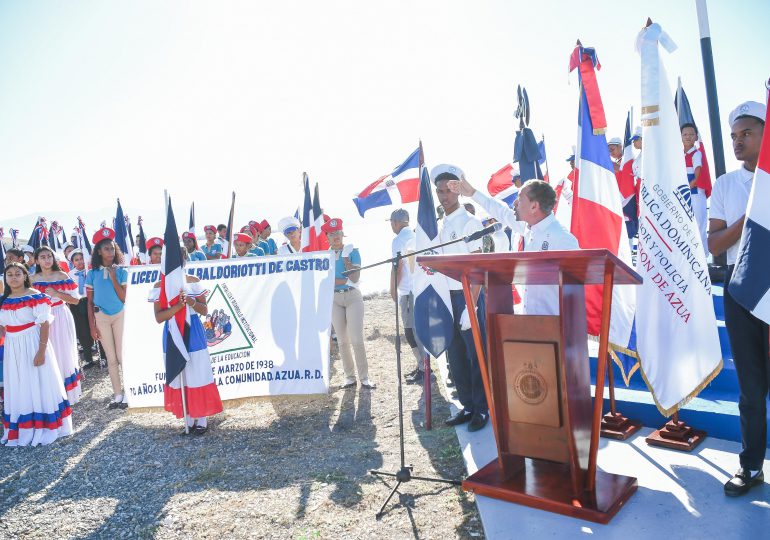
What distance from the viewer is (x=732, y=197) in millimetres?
3457

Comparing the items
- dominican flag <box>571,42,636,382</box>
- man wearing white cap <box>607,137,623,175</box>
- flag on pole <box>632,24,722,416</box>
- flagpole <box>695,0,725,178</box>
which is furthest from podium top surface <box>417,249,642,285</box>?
man wearing white cap <box>607,137,623,175</box>

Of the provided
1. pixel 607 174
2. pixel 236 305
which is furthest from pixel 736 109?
pixel 236 305

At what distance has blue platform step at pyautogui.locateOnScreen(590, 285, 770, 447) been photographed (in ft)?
13.8

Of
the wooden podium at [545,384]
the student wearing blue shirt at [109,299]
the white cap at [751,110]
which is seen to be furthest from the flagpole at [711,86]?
the student wearing blue shirt at [109,299]

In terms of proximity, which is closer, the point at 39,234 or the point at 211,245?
the point at 211,245

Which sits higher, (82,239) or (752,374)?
(82,239)

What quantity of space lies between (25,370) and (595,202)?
6.55 m

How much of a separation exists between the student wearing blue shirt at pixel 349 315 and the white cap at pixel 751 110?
4.79 metres

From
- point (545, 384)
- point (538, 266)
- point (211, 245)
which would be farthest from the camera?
point (211, 245)

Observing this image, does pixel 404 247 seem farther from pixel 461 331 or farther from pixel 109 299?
pixel 109 299

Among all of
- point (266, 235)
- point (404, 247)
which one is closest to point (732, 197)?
point (404, 247)

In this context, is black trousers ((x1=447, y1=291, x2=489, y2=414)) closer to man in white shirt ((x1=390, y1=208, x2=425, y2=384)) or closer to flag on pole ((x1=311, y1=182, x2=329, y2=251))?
man in white shirt ((x1=390, y1=208, x2=425, y2=384))

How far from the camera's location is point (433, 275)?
17.3 feet

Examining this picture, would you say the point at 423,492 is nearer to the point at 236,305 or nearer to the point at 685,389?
the point at 685,389
